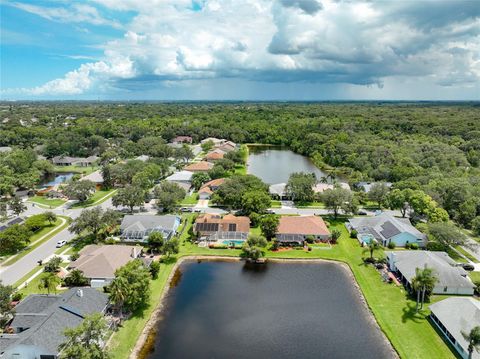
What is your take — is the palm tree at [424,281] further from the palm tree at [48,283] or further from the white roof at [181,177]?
the white roof at [181,177]

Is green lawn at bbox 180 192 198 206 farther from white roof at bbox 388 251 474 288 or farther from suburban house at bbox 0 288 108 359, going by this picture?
white roof at bbox 388 251 474 288

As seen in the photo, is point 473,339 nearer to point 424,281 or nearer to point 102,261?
point 424,281

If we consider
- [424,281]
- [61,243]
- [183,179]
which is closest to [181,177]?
[183,179]

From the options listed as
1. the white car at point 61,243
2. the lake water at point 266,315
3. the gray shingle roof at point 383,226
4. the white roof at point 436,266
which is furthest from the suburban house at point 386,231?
the white car at point 61,243

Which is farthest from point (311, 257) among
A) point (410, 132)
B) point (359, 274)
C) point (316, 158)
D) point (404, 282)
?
point (410, 132)

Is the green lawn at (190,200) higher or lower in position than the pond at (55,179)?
higher
